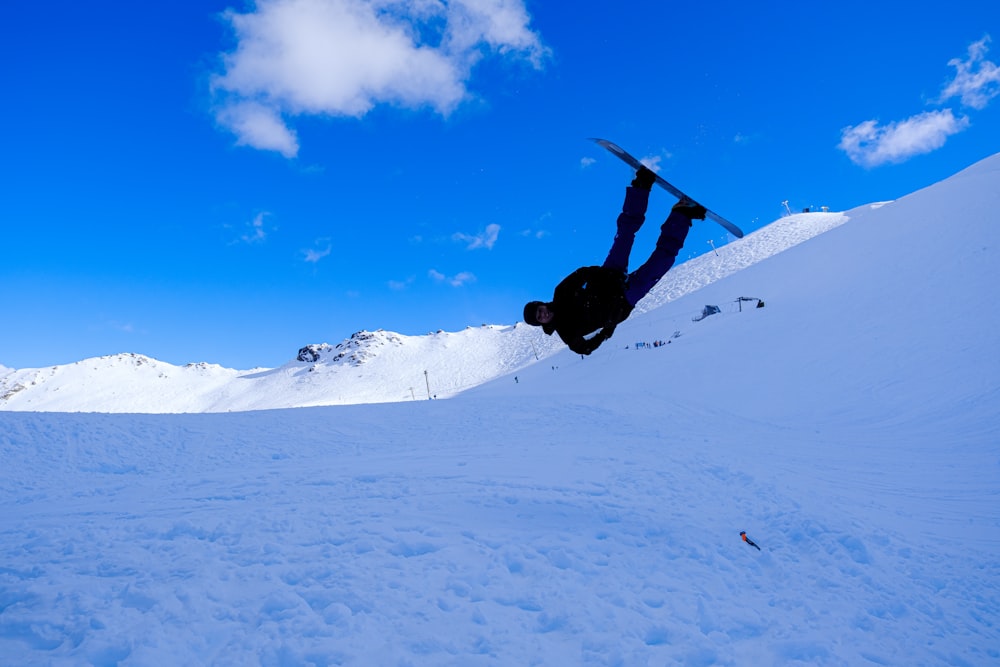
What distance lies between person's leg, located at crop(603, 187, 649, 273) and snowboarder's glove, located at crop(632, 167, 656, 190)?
0.17 feet

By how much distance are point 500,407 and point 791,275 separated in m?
32.1

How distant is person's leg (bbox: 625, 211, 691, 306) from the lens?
6137mm

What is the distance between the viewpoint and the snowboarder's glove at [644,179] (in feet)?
19.5

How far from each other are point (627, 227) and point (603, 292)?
850mm

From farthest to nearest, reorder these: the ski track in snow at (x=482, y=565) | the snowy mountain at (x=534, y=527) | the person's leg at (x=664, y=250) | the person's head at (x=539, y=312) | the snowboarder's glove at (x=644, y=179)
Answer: the person's leg at (x=664, y=250) < the snowboarder's glove at (x=644, y=179) < the person's head at (x=539, y=312) < the snowy mountain at (x=534, y=527) < the ski track in snow at (x=482, y=565)

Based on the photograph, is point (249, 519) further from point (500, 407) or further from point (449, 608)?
point (500, 407)

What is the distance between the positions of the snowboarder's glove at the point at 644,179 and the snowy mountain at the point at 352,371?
55.0 m

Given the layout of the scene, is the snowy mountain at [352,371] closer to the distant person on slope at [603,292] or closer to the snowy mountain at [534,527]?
the snowy mountain at [534,527]

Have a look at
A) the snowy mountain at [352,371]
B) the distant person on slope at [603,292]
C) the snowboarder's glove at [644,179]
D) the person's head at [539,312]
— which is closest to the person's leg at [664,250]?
the distant person on slope at [603,292]

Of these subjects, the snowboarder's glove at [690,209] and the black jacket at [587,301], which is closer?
the black jacket at [587,301]

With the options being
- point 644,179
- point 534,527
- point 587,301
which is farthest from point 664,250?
point 534,527

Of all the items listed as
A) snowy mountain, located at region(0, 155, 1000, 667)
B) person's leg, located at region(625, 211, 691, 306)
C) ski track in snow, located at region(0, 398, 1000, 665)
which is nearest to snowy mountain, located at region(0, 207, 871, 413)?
snowy mountain, located at region(0, 155, 1000, 667)

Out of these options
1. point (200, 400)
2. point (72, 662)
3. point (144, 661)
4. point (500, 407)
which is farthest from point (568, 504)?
point (200, 400)

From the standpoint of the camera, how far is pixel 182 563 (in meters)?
6.21
